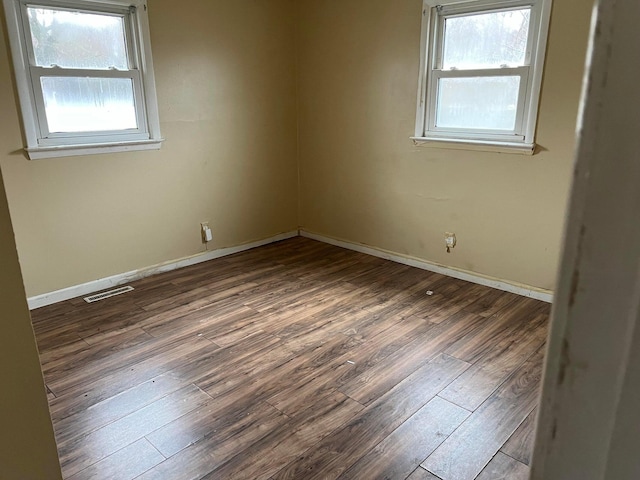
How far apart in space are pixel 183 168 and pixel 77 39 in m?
1.12

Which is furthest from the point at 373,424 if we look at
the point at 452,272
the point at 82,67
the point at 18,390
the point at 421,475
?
the point at 82,67

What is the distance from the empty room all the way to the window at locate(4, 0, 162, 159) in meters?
0.01

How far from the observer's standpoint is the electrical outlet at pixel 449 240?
3600 mm

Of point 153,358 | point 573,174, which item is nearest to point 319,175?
point 153,358

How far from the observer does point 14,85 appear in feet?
9.24

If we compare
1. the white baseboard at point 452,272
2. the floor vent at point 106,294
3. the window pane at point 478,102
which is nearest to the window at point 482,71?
the window pane at point 478,102

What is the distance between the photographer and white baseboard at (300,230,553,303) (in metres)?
3.26

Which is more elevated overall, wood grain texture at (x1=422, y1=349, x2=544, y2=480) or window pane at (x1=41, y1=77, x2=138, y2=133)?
window pane at (x1=41, y1=77, x2=138, y2=133)

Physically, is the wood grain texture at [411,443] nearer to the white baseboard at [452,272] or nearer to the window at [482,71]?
the white baseboard at [452,272]

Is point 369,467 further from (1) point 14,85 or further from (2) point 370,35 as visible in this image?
(2) point 370,35

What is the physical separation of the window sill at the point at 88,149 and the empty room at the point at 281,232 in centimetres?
2

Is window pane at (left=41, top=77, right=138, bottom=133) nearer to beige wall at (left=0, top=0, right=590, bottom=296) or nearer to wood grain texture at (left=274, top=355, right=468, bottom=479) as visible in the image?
beige wall at (left=0, top=0, right=590, bottom=296)

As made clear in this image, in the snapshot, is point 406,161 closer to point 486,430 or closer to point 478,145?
point 478,145

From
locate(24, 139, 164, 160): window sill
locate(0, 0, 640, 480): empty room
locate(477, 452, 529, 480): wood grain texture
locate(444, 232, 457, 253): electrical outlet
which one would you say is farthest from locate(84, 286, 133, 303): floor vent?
locate(477, 452, 529, 480): wood grain texture
